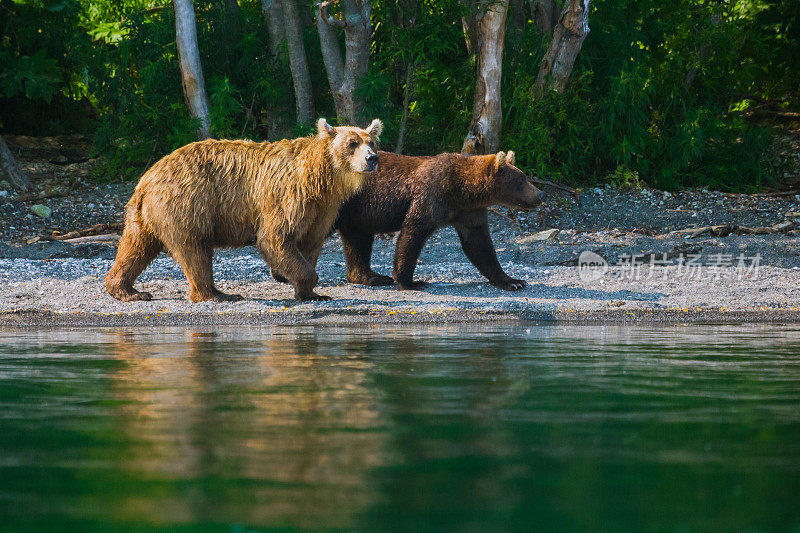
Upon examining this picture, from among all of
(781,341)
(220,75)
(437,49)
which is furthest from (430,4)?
(781,341)

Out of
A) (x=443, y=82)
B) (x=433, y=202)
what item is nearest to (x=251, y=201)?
(x=433, y=202)

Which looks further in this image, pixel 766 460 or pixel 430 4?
pixel 430 4

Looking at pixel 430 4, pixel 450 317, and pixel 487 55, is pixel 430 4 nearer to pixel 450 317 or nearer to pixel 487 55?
pixel 487 55

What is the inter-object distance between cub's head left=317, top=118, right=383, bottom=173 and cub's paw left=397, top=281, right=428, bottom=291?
1.54 m

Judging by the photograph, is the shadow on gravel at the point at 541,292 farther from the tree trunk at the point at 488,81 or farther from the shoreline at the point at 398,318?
the tree trunk at the point at 488,81

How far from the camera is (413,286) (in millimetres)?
11086

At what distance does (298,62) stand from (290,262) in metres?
9.04

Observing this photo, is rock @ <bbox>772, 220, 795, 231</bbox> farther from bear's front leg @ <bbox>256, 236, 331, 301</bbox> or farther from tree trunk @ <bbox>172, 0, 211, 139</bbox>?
tree trunk @ <bbox>172, 0, 211, 139</bbox>

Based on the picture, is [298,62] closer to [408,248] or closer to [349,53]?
[349,53]

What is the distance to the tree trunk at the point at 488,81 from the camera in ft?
55.8

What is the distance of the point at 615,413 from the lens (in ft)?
15.3

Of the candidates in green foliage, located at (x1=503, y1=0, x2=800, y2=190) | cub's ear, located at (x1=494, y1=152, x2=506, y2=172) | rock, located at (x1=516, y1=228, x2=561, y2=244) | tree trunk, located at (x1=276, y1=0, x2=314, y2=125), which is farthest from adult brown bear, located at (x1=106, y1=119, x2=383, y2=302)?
green foliage, located at (x1=503, y1=0, x2=800, y2=190)

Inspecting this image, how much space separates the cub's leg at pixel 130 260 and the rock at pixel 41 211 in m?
7.28

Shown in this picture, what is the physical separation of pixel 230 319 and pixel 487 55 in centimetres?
920
